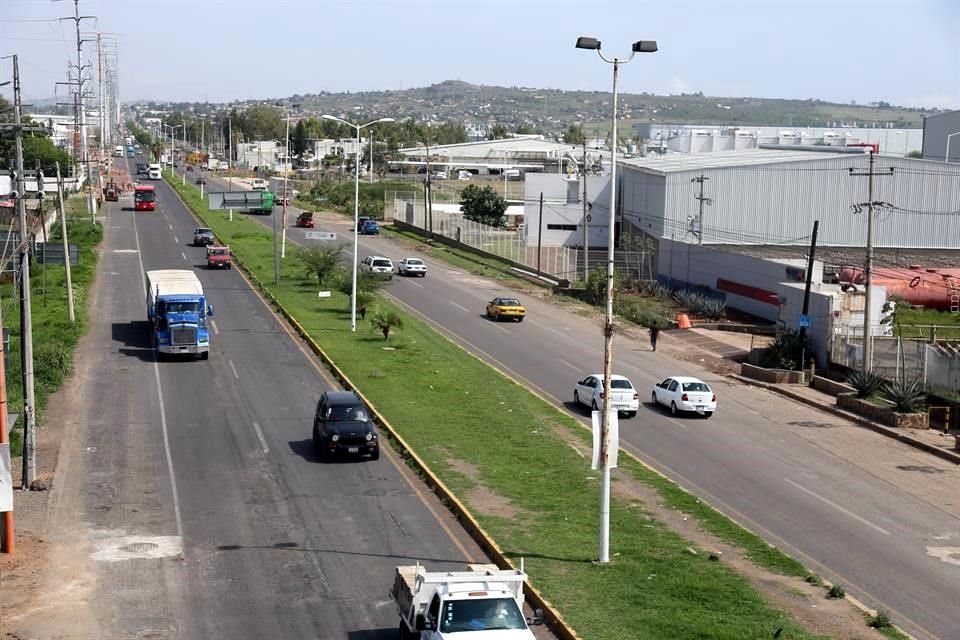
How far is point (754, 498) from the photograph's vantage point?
98.1 ft

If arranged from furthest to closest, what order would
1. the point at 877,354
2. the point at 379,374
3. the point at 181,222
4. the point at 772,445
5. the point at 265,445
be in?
the point at 181,222, the point at 877,354, the point at 379,374, the point at 772,445, the point at 265,445

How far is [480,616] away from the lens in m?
16.2

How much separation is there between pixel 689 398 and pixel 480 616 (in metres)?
25.7

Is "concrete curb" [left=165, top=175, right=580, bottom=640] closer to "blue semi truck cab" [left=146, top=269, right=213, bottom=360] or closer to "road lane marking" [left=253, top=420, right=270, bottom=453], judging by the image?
"road lane marking" [left=253, top=420, right=270, bottom=453]

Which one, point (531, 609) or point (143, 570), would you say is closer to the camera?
point (531, 609)

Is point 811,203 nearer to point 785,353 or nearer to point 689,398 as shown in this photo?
point 785,353

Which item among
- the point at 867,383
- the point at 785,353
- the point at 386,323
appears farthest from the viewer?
the point at 785,353

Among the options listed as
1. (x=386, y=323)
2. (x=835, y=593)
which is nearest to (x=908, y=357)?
(x=386, y=323)

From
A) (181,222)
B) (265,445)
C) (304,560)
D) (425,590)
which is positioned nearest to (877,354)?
(265,445)

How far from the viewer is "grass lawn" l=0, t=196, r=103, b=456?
40156 mm

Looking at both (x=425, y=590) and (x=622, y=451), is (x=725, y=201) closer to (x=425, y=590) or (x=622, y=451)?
(x=622, y=451)

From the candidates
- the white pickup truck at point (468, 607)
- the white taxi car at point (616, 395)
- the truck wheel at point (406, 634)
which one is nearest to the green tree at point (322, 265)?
the white taxi car at point (616, 395)

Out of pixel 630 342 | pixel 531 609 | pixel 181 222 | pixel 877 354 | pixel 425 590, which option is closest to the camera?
pixel 425 590

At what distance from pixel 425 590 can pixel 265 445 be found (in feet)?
57.6
